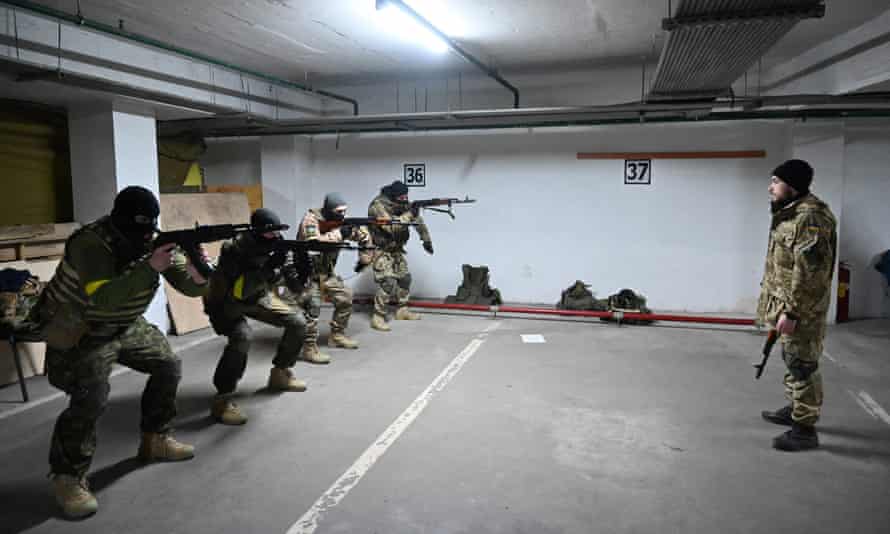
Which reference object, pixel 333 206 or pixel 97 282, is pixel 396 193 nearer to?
pixel 333 206

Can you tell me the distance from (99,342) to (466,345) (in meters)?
4.07

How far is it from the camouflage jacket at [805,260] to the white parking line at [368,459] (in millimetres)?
2670

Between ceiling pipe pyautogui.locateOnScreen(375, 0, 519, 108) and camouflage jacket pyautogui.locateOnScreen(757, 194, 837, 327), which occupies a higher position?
ceiling pipe pyautogui.locateOnScreen(375, 0, 519, 108)

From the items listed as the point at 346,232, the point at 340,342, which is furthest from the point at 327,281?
the point at 346,232

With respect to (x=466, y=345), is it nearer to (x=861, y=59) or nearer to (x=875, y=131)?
(x=861, y=59)

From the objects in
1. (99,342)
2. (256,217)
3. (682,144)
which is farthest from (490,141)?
(99,342)

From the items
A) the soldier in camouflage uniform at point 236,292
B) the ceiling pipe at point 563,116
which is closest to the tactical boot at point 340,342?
the soldier in camouflage uniform at point 236,292

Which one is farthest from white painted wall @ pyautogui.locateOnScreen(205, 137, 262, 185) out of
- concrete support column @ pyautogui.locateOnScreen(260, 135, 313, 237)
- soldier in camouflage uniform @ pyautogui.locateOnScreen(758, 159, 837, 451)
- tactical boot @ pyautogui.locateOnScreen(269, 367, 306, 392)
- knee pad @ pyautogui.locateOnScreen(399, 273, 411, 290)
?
soldier in camouflage uniform @ pyautogui.locateOnScreen(758, 159, 837, 451)

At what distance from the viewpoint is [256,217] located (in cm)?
435

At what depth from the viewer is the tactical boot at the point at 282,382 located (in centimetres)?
502

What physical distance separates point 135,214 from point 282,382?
2240 millimetres

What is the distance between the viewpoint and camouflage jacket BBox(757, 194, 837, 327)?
3607 mm

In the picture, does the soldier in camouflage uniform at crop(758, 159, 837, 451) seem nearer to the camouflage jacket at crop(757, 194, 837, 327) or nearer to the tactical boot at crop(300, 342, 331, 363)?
the camouflage jacket at crop(757, 194, 837, 327)

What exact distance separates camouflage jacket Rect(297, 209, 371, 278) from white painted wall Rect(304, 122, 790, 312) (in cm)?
256
